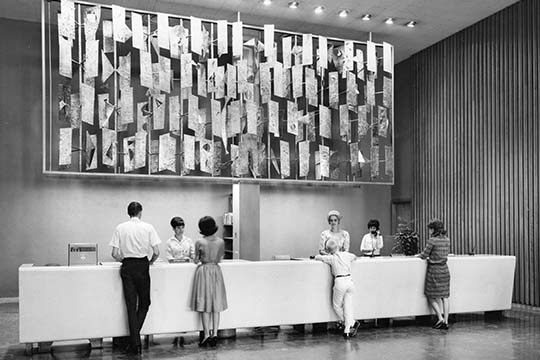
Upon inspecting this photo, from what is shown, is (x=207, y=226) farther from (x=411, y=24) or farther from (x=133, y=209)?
(x=411, y=24)

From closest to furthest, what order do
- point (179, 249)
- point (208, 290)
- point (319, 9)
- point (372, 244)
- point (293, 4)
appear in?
point (208, 290) → point (179, 249) → point (372, 244) → point (293, 4) → point (319, 9)

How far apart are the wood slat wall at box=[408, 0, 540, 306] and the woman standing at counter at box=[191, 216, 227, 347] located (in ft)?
17.2

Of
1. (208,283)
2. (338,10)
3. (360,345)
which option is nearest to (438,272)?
(360,345)

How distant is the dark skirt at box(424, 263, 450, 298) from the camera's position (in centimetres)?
766

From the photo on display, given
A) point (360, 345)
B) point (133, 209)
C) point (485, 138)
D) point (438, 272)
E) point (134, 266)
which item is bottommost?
point (360, 345)

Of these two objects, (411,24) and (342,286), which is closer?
(342,286)

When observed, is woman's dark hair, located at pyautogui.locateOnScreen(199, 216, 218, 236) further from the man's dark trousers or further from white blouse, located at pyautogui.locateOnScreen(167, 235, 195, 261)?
white blouse, located at pyautogui.locateOnScreen(167, 235, 195, 261)

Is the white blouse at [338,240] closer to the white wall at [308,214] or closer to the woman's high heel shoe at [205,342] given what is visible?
the woman's high heel shoe at [205,342]

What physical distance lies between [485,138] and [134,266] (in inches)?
264

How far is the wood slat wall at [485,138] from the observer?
9.19 meters

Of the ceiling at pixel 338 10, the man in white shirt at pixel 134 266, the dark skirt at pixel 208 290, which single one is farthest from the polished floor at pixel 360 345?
the ceiling at pixel 338 10

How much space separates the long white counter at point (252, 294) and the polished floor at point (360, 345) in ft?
0.72

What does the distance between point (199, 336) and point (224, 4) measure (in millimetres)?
5414

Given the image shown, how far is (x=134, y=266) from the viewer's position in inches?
244
